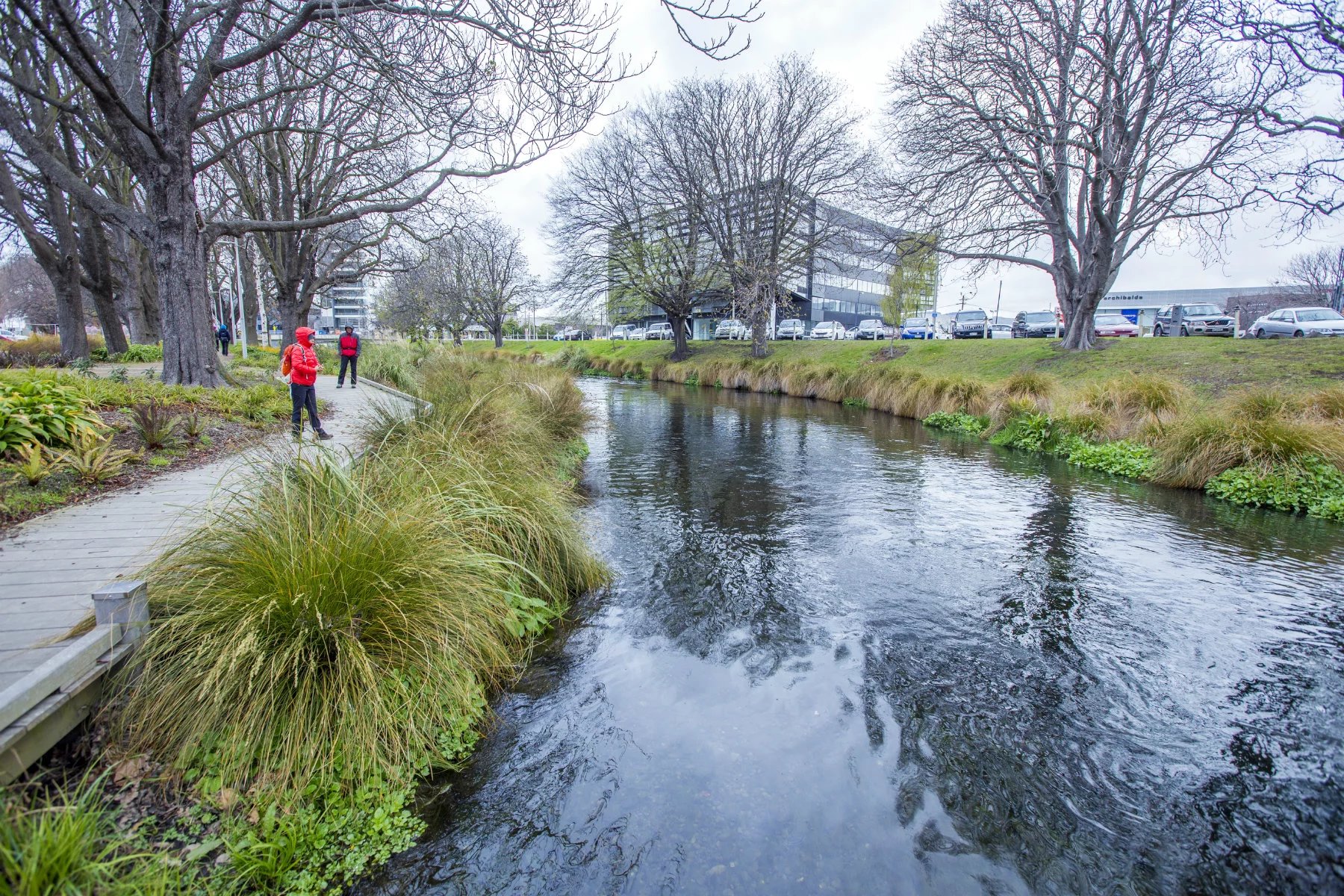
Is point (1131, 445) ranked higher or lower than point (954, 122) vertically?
lower

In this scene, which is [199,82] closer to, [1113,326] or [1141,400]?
[1141,400]

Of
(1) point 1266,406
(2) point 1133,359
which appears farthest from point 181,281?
(2) point 1133,359

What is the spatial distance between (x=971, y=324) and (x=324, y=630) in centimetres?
3642

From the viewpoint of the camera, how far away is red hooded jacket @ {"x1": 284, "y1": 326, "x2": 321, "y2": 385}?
312 inches

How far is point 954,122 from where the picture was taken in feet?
57.0

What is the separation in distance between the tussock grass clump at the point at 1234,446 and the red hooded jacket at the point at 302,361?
13.0m

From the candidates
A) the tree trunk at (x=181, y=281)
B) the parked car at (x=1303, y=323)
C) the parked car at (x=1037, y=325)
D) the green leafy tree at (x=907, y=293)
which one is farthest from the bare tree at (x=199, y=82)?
the parked car at (x=1037, y=325)

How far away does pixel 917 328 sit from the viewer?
40.2m

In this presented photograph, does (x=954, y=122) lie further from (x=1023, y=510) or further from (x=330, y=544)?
(x=330, y=544)

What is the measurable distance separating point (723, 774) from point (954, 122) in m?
19.5

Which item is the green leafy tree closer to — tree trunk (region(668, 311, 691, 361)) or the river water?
tree trunk (region(668, 311, 691, 361))

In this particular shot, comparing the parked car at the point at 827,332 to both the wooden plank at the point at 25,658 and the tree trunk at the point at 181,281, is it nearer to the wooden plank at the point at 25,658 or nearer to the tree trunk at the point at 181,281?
the tree trunk at the point at 181,281

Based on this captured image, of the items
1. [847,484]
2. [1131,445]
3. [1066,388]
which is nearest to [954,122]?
[1066,388]

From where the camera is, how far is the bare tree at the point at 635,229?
98.7 ft
